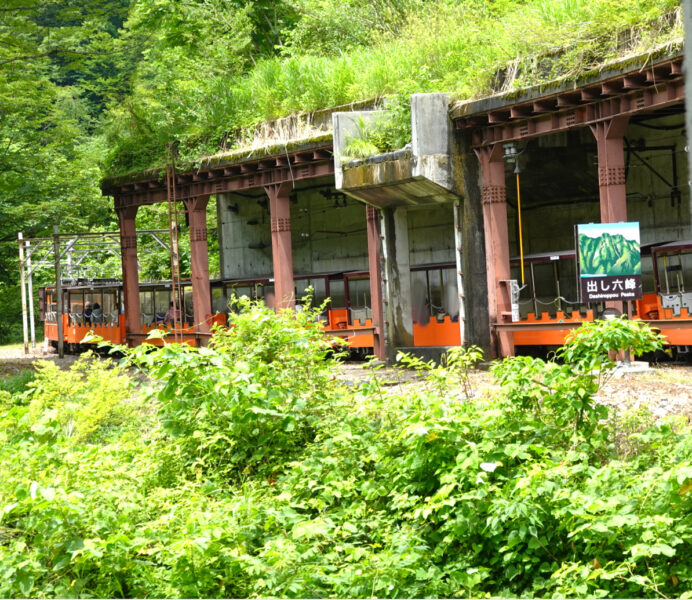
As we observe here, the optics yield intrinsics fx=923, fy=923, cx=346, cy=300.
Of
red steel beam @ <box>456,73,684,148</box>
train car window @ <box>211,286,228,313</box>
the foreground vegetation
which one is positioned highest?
red steel beam @ <box>456,73,684,148</box>

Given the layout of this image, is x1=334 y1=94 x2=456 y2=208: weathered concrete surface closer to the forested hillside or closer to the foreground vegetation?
the forested hillside

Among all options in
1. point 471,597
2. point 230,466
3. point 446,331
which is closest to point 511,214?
point 446,331

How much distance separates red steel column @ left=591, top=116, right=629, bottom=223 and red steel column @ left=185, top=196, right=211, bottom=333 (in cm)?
1537

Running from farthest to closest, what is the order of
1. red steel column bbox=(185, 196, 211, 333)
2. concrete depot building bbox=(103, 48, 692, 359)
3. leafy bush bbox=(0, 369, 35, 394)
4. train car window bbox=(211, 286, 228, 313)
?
train car window bbox=(211, 286, 228, 313) < red steel column bbox=(185, 196, 211, 333) < concrete depot building bbox=(103, 48, 692, 359) < leafy bush bbox=(0, 369, 35, 394)

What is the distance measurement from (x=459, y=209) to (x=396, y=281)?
2.95 m

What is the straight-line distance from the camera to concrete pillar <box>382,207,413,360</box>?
24.8m

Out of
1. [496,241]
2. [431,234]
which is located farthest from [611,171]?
[431,234]

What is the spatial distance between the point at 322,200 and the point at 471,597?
30.7 metres

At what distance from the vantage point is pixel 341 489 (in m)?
9.45

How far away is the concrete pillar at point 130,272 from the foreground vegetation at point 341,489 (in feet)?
77.0

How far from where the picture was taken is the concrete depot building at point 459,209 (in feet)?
68.4

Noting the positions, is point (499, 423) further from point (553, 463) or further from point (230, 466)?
point (230, 466)

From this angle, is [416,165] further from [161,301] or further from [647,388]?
[161,301]

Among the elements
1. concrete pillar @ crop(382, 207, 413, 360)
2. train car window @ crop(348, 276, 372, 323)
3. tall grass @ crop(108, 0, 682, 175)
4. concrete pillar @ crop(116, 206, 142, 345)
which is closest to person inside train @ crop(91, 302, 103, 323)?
concrete pillar @ crop(116, 206, 142, 345)
